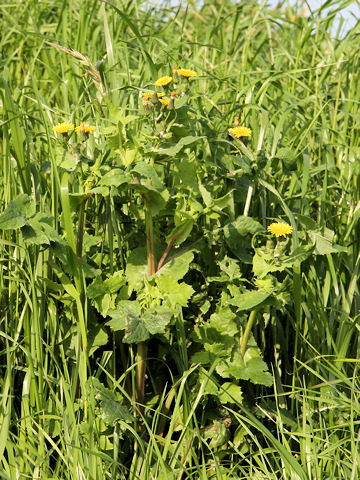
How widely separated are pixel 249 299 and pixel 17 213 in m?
0.65

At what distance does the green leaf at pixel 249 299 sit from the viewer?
1.55 metres

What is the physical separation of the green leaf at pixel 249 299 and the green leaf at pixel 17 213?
1.91 feet

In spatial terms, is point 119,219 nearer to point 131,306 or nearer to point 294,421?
point 131,306

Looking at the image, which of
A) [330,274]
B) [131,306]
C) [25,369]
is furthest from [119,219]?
[330,274]

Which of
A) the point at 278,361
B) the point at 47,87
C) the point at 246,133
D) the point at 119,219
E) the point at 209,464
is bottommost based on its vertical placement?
the point at 209,464

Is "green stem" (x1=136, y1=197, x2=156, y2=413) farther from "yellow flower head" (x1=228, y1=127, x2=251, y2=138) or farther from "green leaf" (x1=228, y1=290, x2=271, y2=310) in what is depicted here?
"yellow flower head" (x1=228, y1=127, x2=251, y2=138)

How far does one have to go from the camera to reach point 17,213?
155 cm

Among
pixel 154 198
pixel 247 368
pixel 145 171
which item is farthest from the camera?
pixel 247 368

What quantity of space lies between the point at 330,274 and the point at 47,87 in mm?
1821

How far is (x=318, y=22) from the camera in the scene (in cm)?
244

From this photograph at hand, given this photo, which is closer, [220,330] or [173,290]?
[173,290]

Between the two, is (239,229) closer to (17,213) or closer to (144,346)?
(144,346)

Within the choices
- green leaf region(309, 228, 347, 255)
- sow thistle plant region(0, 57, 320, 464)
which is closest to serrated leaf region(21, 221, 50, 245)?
sow thistle plant region(0, 57, 320, 464)

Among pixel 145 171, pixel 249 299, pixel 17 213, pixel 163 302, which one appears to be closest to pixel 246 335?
pixel 249 299
